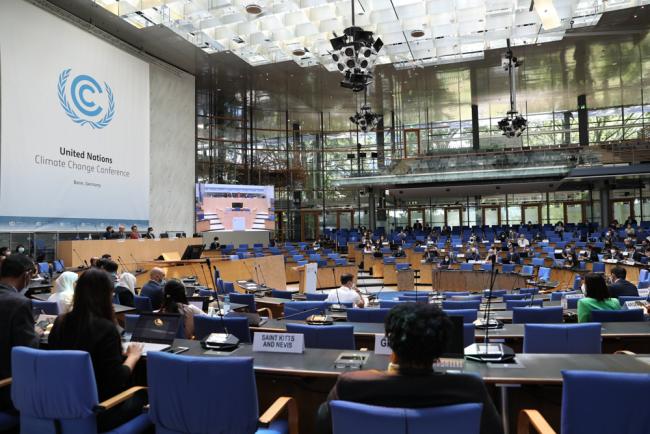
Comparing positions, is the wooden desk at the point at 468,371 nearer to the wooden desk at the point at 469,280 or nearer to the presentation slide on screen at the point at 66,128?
the wooden desk at the point at 469,280

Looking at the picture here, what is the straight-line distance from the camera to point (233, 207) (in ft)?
66.4

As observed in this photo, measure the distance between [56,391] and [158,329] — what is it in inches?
34.0

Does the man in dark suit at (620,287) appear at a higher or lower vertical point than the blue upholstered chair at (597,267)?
higher

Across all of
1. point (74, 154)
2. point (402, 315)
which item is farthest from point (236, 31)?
point (402, 315)

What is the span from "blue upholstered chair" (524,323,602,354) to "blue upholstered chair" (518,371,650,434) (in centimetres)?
141

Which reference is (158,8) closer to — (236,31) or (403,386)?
(236,31)

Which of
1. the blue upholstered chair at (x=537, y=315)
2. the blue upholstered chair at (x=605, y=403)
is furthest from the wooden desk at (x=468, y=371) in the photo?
the blue upholstered chair at (x=537, y=315)

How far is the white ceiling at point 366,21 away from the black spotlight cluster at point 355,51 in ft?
14.1

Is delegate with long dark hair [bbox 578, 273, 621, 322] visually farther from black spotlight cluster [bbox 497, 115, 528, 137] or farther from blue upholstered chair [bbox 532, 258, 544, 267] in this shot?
black spotlight cluster [bbox 497, 115, 528, 137]

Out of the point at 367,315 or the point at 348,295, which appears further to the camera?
the point at 348,295

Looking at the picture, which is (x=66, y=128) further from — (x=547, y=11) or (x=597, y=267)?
(x=597, y=267)

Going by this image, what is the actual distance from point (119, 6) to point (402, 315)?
1251cm

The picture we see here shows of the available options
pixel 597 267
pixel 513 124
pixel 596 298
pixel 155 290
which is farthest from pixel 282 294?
pixel 513 124

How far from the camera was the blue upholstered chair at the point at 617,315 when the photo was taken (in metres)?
4.20
